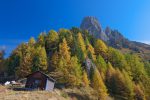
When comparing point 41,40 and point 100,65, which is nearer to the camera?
point 100,65

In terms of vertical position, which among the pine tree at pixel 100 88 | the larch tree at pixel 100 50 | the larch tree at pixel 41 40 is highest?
the larch tree at pixel 41 40

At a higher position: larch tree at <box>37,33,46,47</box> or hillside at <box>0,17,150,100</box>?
larch tree at <box>37,33,46,47</box>

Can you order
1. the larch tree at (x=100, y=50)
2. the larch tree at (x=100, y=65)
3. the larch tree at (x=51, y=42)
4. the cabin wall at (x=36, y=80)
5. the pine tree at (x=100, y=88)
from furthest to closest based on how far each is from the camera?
1. the larch tree at (x=100, y=50)
2. the larch tree at (x=51, y=42)
3. the larch tree at (x=100, y=65)
4. the pine tree at (x=100, y=88)
5. the cabin wall at (x=36, y=80)

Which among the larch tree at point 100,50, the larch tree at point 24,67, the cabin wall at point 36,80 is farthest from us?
the larch tree at point 100,50

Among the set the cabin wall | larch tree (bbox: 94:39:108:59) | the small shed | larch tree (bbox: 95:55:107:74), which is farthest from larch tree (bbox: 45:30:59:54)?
the small shed

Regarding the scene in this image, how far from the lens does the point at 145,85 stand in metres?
86.0

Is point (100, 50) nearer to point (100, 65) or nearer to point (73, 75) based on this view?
point (100, 65)

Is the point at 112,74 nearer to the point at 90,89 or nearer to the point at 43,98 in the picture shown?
the point at 90,89

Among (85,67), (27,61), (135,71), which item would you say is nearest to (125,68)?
(135,71)

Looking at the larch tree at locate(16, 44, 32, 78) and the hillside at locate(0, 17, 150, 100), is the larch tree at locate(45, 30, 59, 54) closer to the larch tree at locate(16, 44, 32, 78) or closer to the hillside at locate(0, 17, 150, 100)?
the hillside at locate(0, 17, 150, 100)

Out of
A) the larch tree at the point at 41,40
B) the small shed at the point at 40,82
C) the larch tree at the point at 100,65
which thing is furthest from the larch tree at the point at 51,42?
the small shed at the point at 40,82

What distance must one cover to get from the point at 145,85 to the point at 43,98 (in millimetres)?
54332

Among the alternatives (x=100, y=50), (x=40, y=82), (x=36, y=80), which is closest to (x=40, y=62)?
(x=36, y=80)

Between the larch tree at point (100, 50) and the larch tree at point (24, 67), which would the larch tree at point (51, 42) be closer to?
the larch tree at point (24, 67)
